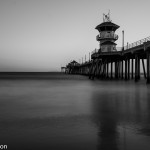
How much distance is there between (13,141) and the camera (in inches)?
236

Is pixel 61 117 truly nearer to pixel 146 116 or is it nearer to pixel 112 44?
pixel 146 116

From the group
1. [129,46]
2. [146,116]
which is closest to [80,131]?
[146,116]

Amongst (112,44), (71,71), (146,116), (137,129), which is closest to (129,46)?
(112,44)

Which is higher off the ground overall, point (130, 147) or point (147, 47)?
point (147, 47)

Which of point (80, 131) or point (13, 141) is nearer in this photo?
point (13, 141)

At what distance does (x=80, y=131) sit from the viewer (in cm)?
709

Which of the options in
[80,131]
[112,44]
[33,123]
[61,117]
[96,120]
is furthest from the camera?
[112,44]

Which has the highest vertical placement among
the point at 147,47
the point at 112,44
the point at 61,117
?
the point at 112,44

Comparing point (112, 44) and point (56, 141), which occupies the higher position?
point (112, 44)

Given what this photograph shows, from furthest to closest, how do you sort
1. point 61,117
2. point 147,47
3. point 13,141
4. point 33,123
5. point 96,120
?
1. point 147,47
2. point 61,117
3. point 96,120
4. point 33,123
5. point 13,141

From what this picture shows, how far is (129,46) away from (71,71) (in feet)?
441

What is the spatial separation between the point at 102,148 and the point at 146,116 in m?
4.72

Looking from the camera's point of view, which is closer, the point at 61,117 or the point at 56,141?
the point at 56,141

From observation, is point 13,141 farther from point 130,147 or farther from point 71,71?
point 71,71
